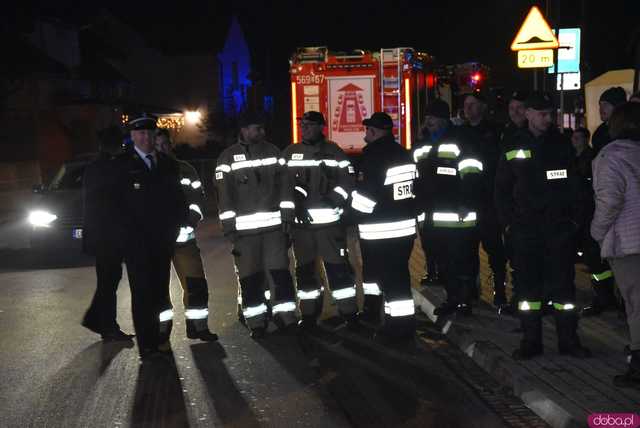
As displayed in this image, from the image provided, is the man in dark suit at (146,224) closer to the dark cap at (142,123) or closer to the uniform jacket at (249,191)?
the dark cap at (142,123)

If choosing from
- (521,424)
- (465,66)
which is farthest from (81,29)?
(521,424)

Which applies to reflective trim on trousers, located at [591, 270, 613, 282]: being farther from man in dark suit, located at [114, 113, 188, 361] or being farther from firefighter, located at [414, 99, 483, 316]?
man in dark suit, located at [114, 113, 188, 361]

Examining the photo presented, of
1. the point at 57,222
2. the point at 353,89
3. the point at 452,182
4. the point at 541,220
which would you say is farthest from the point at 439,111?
the point at 353,89

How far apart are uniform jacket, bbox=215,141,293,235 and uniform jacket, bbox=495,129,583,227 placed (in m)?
2.39

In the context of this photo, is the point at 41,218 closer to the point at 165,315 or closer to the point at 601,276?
the point at 165,315

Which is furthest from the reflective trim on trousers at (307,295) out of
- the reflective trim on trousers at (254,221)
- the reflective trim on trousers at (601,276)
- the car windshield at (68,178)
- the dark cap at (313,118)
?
the car windshield at (68,178)

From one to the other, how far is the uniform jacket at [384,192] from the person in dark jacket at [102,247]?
2308 mm

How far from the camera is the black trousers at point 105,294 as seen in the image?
8383 millimetres

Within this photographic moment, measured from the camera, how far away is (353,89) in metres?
16.8

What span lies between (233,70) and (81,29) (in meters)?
16.3

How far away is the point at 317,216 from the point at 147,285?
1.79 metres

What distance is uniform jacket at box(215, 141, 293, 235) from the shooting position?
8.34 meters

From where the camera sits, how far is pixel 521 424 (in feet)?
18.8

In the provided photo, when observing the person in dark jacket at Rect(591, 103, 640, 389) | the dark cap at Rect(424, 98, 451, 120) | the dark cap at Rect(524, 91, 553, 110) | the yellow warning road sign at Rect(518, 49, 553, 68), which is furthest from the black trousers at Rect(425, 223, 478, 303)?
the yellow warning road sign at Rect(518, 49, 553, 68)
